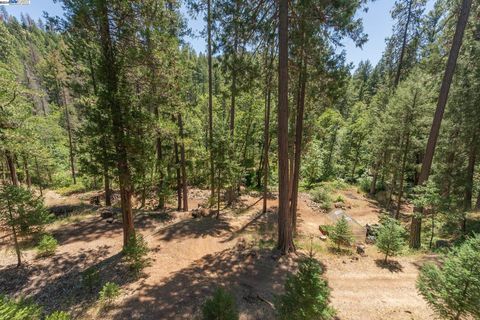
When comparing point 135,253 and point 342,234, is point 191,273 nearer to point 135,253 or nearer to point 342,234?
point 135,253

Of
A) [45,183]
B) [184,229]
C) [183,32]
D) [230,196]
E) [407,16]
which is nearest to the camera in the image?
[183,32]

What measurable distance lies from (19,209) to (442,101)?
16027 millimetres

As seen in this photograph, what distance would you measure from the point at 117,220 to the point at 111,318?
320 inches

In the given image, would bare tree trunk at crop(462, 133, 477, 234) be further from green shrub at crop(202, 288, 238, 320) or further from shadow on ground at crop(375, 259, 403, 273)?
green shrub at crop(202, 288, 238, 320)

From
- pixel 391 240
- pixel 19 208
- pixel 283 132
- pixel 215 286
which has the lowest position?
pixel 215 286

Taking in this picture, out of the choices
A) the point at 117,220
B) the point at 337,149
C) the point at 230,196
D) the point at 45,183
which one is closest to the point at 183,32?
the point at 117,220

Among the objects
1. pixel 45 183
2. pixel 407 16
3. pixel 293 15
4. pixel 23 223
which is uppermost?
pixel 407 16

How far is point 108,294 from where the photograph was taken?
6141mm

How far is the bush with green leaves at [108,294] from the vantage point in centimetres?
614

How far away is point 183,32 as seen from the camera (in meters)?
10.4

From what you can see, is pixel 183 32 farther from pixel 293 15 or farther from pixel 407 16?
pixel 407 16

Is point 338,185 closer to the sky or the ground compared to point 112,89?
closer to the ground

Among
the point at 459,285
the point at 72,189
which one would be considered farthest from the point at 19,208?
the point at 72,189

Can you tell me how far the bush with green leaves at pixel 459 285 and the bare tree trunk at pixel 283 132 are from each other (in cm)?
481
